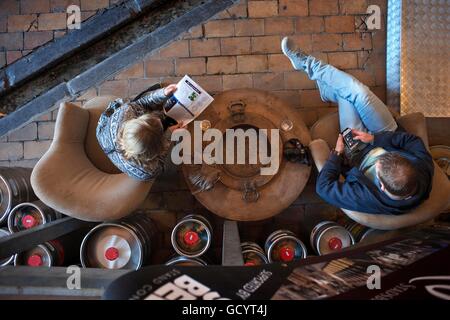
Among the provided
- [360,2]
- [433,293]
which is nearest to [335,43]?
[360,2]

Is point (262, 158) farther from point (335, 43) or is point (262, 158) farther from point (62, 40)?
point (62, 40)

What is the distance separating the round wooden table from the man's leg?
0.28 metres

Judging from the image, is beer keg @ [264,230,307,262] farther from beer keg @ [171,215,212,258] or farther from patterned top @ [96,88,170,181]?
patterned top @ [96,88,170,181]

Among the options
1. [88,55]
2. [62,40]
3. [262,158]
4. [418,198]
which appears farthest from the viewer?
[88,55]

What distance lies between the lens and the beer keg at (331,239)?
7.82 ft

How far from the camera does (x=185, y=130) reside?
2.23 m

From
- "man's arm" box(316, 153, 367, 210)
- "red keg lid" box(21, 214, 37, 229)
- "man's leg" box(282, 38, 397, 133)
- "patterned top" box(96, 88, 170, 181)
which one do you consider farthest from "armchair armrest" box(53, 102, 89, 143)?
"man's arm" box(316, 153, 367, 210)

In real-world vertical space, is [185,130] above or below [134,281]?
above

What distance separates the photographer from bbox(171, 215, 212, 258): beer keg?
2.37 m

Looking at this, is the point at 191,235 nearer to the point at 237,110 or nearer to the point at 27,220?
the point at 237,110

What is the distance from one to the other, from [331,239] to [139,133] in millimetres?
1462

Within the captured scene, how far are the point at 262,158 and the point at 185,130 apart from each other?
0.56m

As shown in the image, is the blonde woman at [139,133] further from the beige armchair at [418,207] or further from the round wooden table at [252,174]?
the beige armchair at [418,207]
